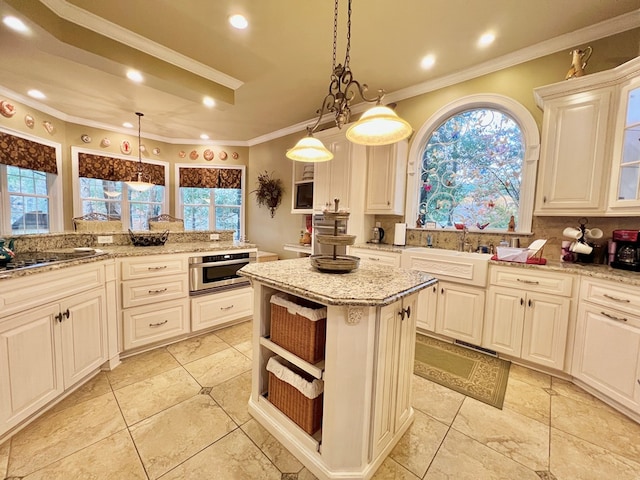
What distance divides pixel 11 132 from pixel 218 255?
3368mm

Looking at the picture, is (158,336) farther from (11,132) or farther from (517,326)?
(11,132)

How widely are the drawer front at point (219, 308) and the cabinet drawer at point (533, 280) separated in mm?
2589

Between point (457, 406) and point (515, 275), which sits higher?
point (515, 275)

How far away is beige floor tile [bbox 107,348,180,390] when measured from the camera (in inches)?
81.6

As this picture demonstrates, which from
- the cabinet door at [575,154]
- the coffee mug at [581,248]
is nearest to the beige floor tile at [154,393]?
the coffee mug at [581,248]

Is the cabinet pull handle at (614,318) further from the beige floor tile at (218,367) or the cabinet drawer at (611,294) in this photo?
the beige floor tile at (218,367)

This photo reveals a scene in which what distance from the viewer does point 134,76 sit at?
2652 mm

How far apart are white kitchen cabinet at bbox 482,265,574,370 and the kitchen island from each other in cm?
132

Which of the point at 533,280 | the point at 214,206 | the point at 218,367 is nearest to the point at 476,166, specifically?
the point at 533,280

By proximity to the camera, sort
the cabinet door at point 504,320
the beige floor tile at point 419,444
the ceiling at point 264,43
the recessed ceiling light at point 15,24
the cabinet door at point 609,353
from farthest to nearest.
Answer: the cabinet door at point 504,320 → the ceiling at point 264,43 → the recessed ceiling light at point 15,24 → the cabinet door at point 609,353 → the beige floor tile at point 419,444

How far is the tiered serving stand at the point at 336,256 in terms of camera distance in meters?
1.47

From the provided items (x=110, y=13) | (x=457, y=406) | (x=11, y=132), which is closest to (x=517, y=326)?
(x=457, y=406)

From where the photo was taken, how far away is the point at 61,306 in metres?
1.72

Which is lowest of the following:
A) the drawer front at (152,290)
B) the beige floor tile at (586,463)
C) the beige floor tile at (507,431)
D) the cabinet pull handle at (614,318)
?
the beige floor tile at (507,431)
